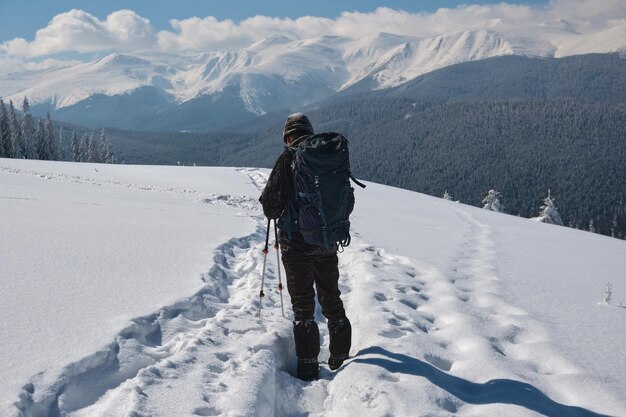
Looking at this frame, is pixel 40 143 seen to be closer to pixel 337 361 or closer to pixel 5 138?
pixel 5 138

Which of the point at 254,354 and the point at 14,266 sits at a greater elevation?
the point at 14,266

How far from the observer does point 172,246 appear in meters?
8.99

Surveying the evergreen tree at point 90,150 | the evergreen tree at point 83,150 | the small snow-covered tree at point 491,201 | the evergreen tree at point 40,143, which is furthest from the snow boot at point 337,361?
the evergreen tree at point 83,150

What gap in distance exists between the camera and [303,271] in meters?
5.29

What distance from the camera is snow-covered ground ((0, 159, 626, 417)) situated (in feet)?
13.4

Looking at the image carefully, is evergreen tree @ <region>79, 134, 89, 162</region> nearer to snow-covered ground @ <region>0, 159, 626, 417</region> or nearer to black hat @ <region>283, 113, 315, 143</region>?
snow-covered ground @ <region>0, 159, 626, 417</region>

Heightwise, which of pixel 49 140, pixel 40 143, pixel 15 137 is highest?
pixel 15 137

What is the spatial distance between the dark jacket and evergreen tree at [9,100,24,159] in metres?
72.1

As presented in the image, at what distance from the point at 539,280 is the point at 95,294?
7.58 meters

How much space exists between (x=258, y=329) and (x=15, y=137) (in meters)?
72.9

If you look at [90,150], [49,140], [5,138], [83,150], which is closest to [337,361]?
[5,138]

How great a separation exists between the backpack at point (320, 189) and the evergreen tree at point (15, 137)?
72349 mm

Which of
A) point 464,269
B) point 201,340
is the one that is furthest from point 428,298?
point 201,340

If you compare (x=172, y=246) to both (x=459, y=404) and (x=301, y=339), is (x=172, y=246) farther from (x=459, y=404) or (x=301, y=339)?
(x=459, y=404)
